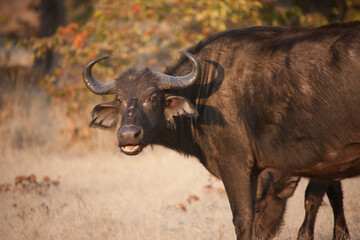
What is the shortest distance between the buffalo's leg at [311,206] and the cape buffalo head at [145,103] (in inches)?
78.5

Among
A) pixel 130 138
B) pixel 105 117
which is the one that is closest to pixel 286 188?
pixel 130 138

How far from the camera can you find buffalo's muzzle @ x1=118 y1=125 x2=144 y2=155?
4.09 m

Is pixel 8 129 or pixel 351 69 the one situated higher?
pixel 351 69

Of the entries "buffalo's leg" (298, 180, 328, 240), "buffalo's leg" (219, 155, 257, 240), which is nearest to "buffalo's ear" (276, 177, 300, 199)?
"buffalo's leg" (298, 180, 328, 240)

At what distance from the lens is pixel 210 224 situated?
18.6 ft

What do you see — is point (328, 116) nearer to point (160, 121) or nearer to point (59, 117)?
point (160, 121)

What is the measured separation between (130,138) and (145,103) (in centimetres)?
49

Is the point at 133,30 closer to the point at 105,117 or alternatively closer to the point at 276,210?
the point at 105,117

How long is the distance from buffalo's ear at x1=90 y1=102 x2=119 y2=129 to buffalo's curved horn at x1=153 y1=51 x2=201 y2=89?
26.9 inches

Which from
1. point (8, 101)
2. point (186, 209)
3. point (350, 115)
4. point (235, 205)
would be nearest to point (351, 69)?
point (350, 115)

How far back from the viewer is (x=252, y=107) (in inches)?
163

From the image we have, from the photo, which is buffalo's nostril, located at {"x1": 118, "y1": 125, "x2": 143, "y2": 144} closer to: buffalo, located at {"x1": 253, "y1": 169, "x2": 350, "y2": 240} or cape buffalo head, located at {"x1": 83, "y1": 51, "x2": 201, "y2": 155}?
cape buffalo head, located at {"x1": 83, "y1": 51, "x2": 201, "y2": 155}

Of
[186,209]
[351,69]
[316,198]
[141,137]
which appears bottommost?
[186,209]

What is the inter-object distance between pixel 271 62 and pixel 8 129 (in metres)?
8.23
